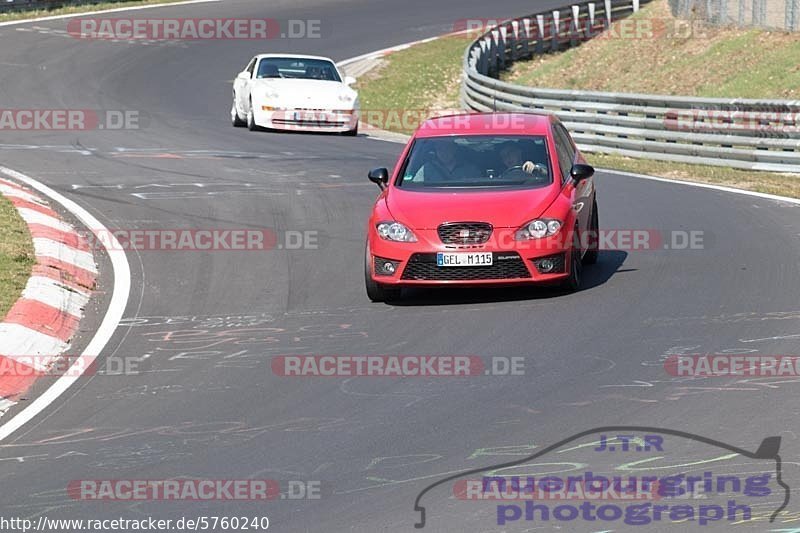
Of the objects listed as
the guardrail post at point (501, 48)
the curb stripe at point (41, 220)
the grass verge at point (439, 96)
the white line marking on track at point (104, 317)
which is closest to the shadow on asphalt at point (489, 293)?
the white line marking on track at point (104, 317)

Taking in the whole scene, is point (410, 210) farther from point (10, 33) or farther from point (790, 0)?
point (10, 33)

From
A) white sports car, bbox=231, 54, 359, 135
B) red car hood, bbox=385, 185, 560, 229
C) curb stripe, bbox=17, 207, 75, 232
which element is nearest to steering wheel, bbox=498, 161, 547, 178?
red car hood, bbox=385, 185, 560, 229

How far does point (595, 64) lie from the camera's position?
38.2 m

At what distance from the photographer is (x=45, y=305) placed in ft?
38.2

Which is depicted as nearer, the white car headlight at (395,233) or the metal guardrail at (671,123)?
the white car headlight at (395,233)

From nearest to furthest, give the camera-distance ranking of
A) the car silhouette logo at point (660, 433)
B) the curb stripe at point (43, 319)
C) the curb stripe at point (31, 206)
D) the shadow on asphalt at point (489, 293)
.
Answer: the car silhouette logo at point (660, 433)
the curb stripe at point (43, 319)
the shadow on asphalt at point (489, 293)
the curb stripe at point (31, 206)

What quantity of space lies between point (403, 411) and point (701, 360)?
7.18ft

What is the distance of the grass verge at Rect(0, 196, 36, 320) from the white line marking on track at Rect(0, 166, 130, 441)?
0.75 metres

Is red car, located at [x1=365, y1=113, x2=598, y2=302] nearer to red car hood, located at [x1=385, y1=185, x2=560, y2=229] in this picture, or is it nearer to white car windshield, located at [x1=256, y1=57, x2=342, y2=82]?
red car hood, located at [x1=385, y1=185, x2=560, y2=229]

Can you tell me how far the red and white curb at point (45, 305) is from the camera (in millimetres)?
10008

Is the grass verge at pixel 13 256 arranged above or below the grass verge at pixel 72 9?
above

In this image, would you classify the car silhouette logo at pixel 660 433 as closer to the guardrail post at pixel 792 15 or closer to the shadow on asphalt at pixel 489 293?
the shadow on asphalt at pixel 489 293

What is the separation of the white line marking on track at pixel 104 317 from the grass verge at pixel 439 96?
8.49m

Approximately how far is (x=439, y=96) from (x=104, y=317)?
24735mm
